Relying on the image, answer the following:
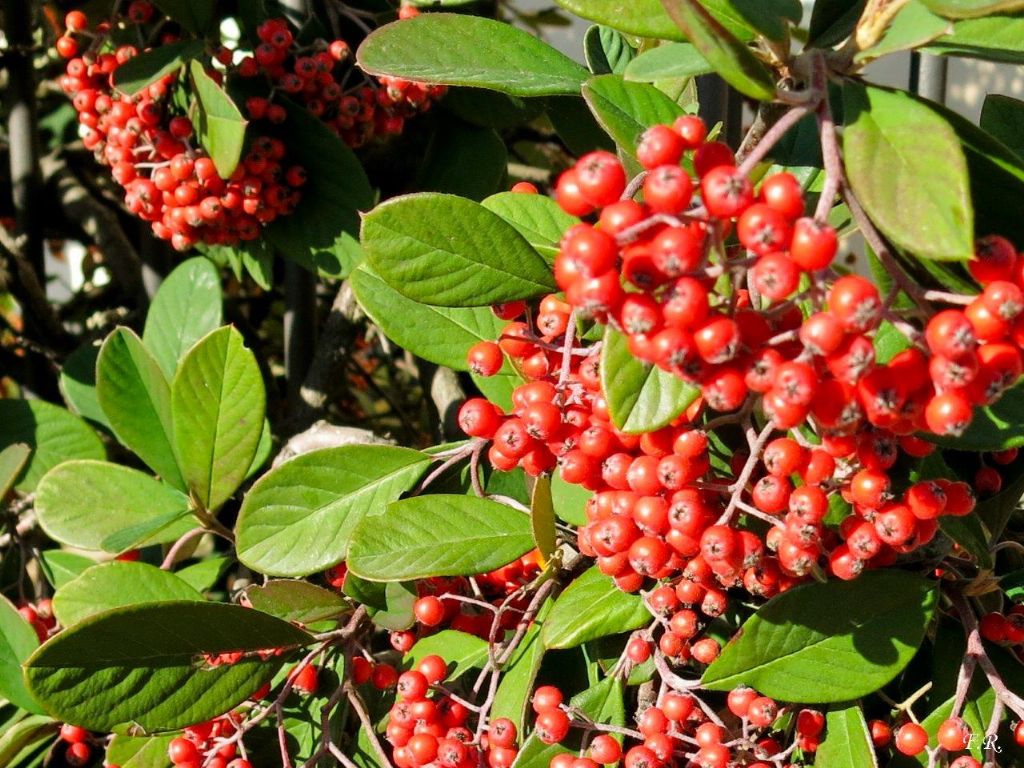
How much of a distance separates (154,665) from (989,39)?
1135 mm

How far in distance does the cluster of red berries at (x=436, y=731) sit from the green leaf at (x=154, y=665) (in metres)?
0.17

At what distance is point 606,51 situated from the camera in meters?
1.53

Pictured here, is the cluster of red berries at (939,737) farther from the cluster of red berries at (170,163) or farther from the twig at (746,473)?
the cluster of red berries at (170,163)

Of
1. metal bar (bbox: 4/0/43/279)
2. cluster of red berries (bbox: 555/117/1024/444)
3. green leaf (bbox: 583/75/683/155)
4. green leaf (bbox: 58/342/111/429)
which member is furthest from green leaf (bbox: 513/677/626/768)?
metal bar (bbox: 4/0/43/279)

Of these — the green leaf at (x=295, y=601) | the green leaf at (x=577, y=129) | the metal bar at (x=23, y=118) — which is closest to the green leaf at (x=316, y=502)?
the green leaf at (x=295, y=601)

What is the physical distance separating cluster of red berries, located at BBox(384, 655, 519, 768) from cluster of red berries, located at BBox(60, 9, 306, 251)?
970 mm

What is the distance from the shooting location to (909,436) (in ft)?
3.18

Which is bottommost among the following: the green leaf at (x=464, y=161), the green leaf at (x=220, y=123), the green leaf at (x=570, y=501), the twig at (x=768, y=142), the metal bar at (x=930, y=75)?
the green leaf at (x=570, y=501)

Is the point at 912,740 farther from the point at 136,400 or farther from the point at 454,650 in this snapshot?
the point at 136,400

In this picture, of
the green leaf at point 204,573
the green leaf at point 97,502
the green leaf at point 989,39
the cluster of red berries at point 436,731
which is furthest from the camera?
the green leaf at point 204,573

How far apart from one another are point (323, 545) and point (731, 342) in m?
0.75

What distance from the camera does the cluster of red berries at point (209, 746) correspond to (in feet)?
4.41

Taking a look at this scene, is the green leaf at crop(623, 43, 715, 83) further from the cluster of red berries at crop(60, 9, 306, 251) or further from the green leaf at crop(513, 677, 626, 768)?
the cluster of red berries at crop(60, 9, 306, 251)

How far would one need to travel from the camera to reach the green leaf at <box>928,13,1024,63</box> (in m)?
0.88
